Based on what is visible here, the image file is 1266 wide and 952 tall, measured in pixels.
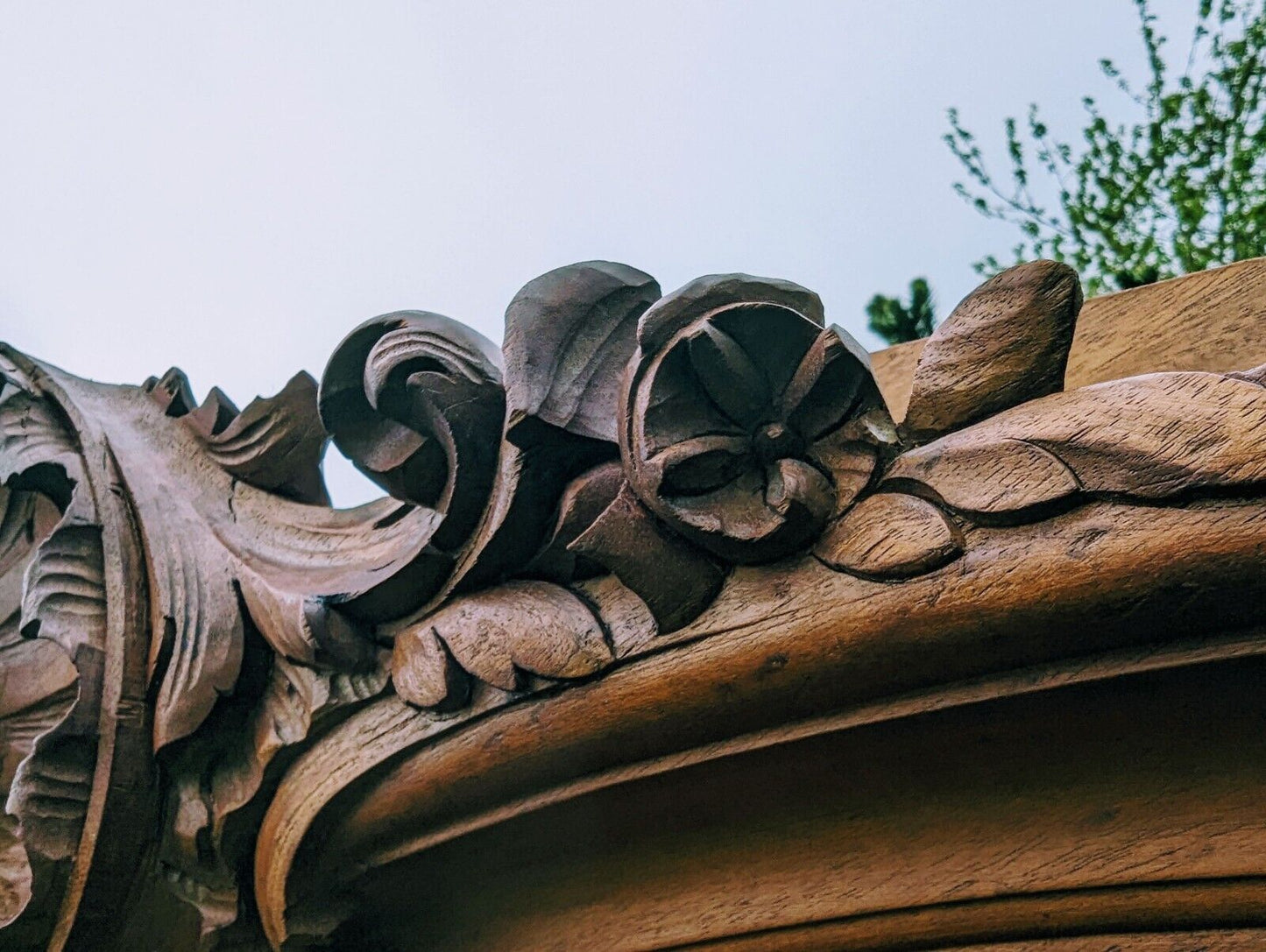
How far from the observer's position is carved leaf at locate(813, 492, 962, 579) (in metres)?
0.63

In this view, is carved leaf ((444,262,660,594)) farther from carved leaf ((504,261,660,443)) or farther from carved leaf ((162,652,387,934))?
carved leaf ((162,652,387,934))

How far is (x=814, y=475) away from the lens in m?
0.68

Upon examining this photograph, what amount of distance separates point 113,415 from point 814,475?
90 cm

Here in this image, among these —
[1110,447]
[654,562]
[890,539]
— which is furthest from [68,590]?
[1110,447]

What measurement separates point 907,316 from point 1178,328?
2.10 feet

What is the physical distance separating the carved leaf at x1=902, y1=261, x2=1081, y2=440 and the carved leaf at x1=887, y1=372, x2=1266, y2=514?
2 centimetres

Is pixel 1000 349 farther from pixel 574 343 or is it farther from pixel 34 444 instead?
pixel 34 444

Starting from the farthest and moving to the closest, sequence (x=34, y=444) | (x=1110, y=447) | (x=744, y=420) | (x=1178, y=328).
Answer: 1. (x=34, y=444)
2. (x=1178, y=328)
3. (x=744, y=420)
4. (x=1110, y=447)

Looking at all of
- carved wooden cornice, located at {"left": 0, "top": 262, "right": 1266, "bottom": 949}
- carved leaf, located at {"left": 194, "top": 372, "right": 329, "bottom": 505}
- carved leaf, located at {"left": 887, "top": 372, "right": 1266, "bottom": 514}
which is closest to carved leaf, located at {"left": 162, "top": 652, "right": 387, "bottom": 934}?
carved wooden cornice, located at {"left": 0, "top": 262, "right": 1266, "bottom": 949}

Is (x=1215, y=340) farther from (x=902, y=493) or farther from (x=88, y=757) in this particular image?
(x=88, y=757)

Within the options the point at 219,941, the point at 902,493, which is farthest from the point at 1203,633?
the point at 219,941

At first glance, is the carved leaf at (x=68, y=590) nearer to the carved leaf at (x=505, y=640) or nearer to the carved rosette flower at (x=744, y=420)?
the carved leaf at (x=505, y=640)

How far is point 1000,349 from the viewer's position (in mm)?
656

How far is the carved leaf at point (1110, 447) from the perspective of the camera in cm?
55
